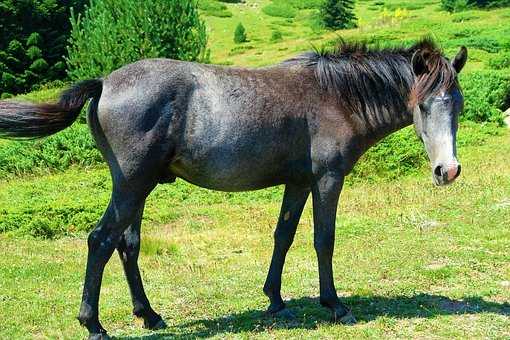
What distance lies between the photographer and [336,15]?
194 feet

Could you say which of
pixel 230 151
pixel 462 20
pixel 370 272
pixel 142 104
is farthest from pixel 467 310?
pixel 462 20

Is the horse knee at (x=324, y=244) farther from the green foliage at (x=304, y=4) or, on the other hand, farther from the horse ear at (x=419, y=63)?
the green foliage at (x=304, y=4)

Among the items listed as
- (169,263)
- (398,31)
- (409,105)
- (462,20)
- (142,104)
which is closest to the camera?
(142,104)

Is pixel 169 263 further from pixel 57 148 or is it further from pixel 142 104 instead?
pixel 57 148

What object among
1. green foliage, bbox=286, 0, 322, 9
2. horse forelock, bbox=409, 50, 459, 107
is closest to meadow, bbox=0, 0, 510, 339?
horse forelock, bbox=409, 50, 459, 107

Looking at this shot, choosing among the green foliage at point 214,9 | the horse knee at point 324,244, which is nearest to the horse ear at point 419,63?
the horse knee at point 324,244

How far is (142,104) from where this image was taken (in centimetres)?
596

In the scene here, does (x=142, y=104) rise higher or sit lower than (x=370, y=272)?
higher

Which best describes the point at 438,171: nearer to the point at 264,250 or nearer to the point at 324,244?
the point at 324,244

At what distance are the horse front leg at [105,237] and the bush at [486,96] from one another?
1714cm

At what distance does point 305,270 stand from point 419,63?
3.58 meters

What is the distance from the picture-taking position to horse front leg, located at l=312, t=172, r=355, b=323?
652 cm

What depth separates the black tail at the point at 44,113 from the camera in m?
5.98

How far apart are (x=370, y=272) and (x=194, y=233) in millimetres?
4849
